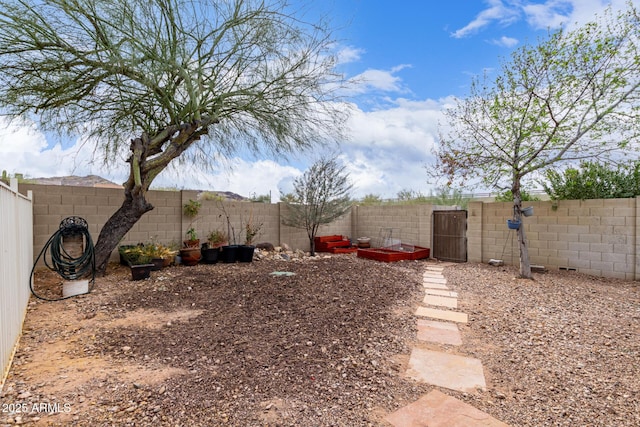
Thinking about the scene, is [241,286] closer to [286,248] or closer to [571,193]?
[286,248]

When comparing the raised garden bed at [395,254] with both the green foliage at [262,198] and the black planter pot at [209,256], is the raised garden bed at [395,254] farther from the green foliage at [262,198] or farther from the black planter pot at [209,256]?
the green foliage at [262,198]

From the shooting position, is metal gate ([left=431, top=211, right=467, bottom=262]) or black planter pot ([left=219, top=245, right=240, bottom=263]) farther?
metal gate ([left=431, top=211, right=467, bottom=262])

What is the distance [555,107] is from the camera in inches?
223

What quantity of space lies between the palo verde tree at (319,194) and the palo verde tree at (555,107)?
3622 mm

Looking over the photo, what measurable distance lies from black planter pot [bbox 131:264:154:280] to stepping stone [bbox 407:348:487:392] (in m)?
4.49

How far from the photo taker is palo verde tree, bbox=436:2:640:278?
17.1 ft

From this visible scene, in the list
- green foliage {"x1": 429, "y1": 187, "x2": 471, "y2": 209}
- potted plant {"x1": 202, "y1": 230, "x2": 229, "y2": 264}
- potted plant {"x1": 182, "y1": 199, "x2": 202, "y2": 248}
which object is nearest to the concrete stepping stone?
potted plant {"x1": 202, "y1": 230, "x2": 229, "y2": 264}

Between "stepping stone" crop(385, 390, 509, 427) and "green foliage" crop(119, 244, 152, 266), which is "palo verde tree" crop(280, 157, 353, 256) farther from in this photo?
"stepping stone" crop(385, 390, 509, 427)

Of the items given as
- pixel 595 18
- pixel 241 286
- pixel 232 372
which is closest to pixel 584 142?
pixel 595 18

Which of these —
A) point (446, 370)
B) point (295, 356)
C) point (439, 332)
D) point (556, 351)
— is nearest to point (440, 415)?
point (446, 370)

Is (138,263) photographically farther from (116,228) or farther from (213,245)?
(213,245)

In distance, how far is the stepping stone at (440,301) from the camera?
4238mm

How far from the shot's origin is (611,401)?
6.63 feet

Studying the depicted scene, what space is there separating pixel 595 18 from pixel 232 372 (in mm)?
7239
